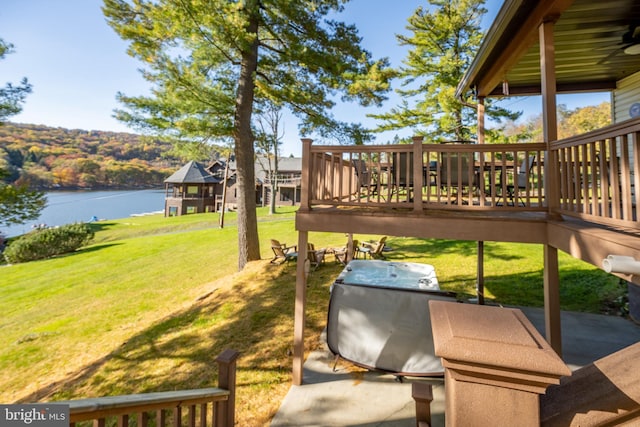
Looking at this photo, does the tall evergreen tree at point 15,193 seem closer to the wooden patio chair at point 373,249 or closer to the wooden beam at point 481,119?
the wooden patio chair at point 373,249

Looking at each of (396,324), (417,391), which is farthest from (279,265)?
(417,391)

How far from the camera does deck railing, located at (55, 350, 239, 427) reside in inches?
69.2

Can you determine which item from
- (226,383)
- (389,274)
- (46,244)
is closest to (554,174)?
(389,274)

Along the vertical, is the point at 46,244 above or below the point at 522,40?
below

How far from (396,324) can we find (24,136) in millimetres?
49899

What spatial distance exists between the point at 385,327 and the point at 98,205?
56.9 m

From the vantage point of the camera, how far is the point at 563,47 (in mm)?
5293

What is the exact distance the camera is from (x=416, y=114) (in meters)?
15.9

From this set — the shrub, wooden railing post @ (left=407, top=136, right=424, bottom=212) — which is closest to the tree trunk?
wooden railing post @ (left=407, top=136, right=424, bottom=212)

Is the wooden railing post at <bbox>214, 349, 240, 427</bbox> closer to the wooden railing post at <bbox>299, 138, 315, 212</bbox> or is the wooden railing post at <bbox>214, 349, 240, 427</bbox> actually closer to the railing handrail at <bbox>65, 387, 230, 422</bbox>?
the railing handrail at <bbox>65, 387, 230, 422</bbox>

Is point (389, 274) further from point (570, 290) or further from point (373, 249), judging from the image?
point (570, 290)

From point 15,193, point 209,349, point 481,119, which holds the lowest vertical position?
point 209,349

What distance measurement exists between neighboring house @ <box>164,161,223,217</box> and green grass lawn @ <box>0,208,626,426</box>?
2218 centimetres

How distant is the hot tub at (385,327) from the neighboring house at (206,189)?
30.2 metres
